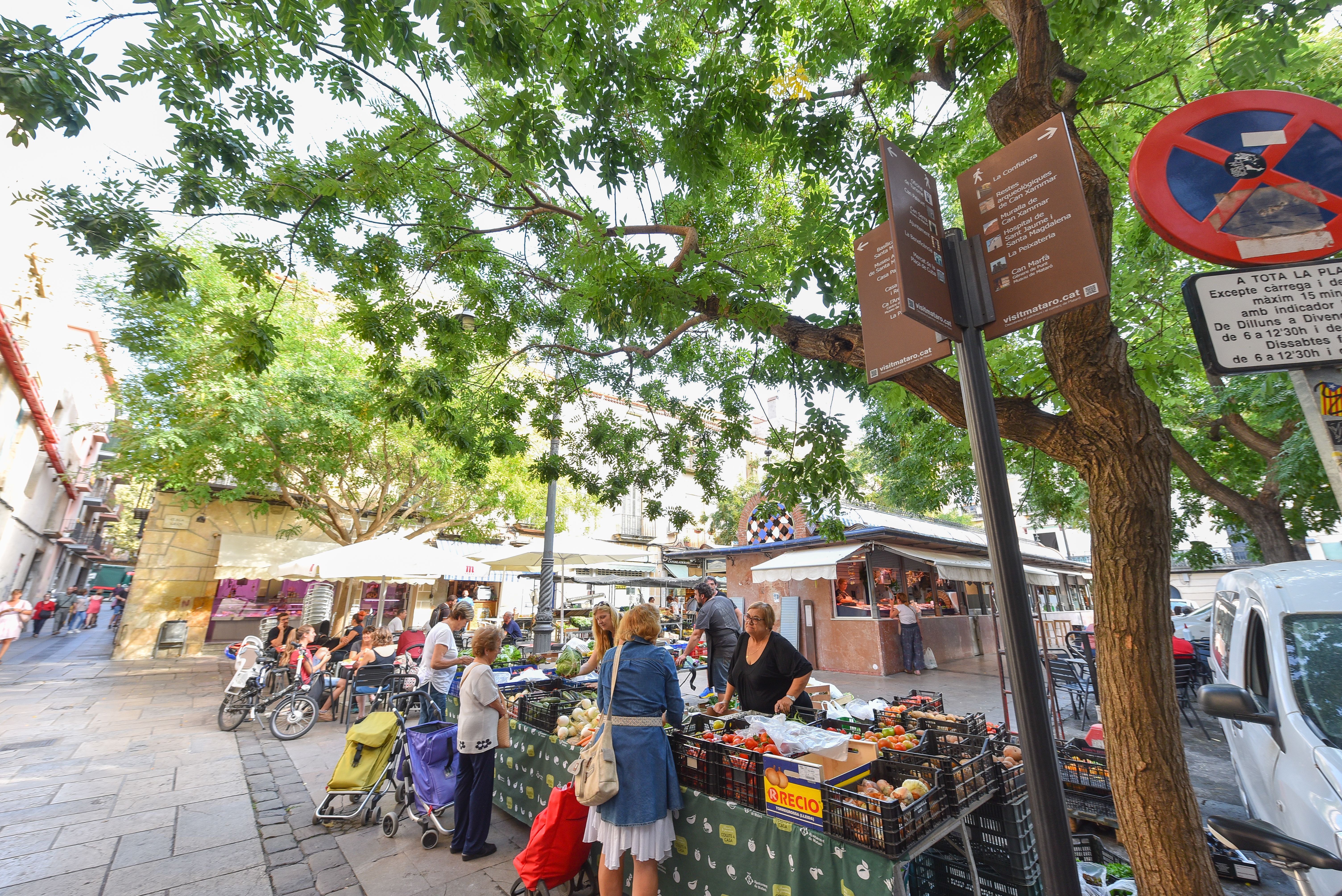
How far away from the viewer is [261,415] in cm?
1284

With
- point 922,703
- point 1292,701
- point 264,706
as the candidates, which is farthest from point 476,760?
point 264,706

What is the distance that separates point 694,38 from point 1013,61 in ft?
9.50

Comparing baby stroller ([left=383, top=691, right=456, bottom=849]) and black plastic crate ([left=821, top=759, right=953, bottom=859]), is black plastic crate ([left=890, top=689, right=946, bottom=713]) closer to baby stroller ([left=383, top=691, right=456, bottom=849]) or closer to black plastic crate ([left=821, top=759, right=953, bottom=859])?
black plastic crate ([left=821, top=759, right=953, bottom=859])

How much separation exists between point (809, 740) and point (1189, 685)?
28.4 feet

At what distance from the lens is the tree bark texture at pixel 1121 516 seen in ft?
8.38

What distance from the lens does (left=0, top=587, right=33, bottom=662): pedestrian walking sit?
13.9 metres

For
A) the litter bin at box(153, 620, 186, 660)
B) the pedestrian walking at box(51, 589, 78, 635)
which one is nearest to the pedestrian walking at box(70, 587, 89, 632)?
the pedestrian walking at box(51, 589, 78, 635)

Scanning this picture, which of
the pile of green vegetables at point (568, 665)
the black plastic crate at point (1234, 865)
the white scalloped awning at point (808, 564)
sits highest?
the white scalloped awning at point (808, 564)

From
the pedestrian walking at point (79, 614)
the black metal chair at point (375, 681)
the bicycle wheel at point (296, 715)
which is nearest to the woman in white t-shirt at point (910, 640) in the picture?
the black metal chair at point (375, 681)

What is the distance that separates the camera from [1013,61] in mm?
4996

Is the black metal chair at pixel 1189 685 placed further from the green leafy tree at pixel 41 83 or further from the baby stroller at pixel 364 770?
the green leafy tree at pixel 41 83

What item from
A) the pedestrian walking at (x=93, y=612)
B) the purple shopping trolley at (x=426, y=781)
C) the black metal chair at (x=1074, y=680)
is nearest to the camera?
the purple shopping trolley at (x=426, y=781)

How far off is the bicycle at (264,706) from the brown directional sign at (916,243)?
9.87 meters

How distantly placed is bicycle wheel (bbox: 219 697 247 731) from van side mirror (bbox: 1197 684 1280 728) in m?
11.2
